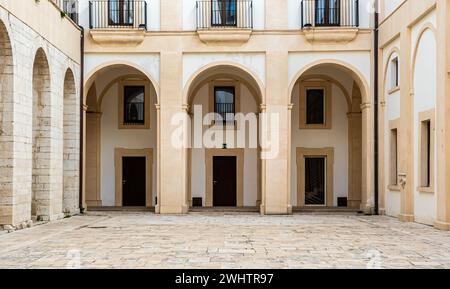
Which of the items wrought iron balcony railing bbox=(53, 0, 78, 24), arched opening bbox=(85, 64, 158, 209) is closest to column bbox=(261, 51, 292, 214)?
arched opening bbox=(85, 64, 158, 209)

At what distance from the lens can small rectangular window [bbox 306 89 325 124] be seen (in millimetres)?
27609

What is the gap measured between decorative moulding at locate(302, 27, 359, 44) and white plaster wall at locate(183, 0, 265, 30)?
1.51m

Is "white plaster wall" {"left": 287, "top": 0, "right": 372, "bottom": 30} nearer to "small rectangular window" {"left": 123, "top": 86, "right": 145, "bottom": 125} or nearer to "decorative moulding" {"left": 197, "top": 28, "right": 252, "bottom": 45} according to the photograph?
"decorative moulding" {"left": 197, "top": 28, "right": 252, "bottom": 45}

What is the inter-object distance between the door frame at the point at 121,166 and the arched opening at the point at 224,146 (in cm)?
163

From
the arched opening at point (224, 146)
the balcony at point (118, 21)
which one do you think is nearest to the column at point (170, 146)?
the balcony at point (118, 21)

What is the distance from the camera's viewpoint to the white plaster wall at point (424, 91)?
18.0 metres

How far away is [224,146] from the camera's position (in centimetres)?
2736

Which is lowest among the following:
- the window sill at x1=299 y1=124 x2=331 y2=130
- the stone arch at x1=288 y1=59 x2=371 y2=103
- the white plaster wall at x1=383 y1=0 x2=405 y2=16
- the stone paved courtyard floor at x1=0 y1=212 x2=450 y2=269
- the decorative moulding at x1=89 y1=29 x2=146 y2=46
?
the stone paved courtyard floor at x1=0 y1=212 x2=450 y2=269

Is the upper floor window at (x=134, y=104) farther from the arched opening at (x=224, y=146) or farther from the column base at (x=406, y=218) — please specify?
the column base at (x=406, y=218)

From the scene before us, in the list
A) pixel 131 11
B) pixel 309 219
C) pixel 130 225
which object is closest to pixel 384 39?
pixel 309 219

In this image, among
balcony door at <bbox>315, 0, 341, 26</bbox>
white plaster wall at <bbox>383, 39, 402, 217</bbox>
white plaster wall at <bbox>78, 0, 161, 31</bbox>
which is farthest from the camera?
white plaster wall at <bbox>78, 0, 161, 31</bbox>

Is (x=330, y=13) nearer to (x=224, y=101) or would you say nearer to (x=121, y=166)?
(x=224, y=101)
